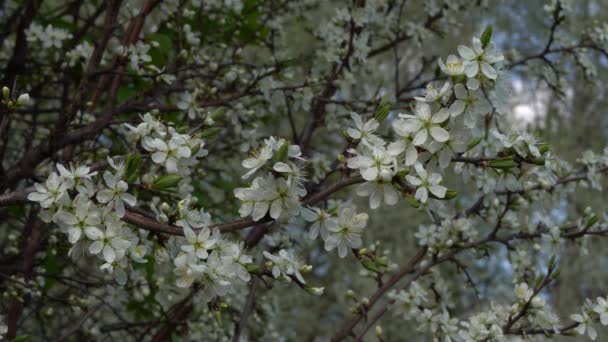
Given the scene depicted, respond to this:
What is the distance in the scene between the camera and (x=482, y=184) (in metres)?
2.91

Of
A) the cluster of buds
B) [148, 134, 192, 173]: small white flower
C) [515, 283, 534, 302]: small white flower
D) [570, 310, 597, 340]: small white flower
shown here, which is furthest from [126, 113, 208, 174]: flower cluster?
[570, 310, 597, 340]: small white flower

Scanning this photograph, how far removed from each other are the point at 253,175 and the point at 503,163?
659mm

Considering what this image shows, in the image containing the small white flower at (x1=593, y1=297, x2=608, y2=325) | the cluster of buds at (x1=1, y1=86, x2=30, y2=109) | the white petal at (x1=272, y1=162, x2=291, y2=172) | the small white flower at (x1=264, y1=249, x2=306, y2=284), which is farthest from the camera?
the small white flower at (x1=593, y1=297, x2=608, y2=325)

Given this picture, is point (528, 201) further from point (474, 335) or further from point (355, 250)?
point (355, 250)

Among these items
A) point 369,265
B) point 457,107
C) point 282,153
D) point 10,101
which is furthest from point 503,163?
point 10,101

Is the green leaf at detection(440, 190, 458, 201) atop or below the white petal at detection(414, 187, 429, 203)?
below

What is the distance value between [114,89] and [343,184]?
64.4 inches

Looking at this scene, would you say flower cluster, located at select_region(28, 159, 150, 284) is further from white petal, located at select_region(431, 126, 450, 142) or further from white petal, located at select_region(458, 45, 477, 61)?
white petal, located at select_region(458, 45, 477, 61)

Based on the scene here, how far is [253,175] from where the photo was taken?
1841mm

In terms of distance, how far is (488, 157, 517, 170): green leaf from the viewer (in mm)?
1731

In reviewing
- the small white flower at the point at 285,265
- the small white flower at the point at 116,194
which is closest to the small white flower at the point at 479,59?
the small white flower at the point at 285,265

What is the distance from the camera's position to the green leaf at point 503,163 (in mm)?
1731

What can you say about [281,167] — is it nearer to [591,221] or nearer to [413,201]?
[413,201]

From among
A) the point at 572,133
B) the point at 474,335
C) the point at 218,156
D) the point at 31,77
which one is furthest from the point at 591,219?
the point at 572,133
